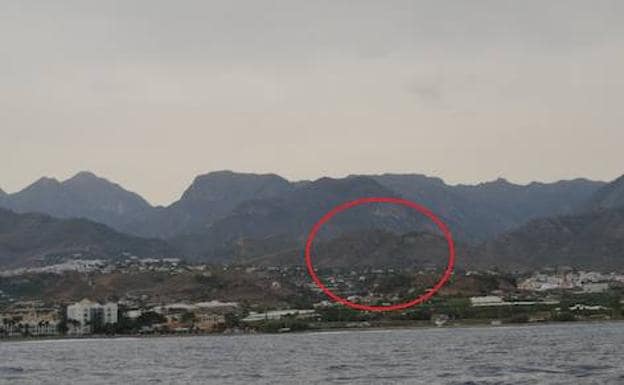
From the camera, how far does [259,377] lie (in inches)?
3595

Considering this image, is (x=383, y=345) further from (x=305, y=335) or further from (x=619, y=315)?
(x=619, y=315)

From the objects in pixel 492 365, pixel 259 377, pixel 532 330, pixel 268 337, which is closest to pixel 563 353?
pixel 492 365

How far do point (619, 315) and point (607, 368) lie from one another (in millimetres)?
110278

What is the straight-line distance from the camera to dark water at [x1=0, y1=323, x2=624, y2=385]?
283ft

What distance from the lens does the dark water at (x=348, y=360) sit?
8625 centimetres

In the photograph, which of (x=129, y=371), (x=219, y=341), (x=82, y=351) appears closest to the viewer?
(x=129, y=371)

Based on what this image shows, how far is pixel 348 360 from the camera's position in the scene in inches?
4360

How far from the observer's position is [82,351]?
155 metres

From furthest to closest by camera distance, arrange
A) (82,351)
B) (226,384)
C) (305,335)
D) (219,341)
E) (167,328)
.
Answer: (167,328), (305,335), (219,341), (82,351), (226,384)

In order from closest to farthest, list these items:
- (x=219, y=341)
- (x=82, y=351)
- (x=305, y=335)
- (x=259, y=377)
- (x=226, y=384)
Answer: (x=226, y=384)
(x=259, y=377)
(x=82, y=351)
(x=219, y=341)
(x=305, y=335)

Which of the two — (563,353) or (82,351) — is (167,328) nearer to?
(82,351)

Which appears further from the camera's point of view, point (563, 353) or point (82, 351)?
point (82, 351)

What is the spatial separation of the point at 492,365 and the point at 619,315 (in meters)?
107

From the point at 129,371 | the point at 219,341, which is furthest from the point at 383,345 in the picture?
the point at 129,371
